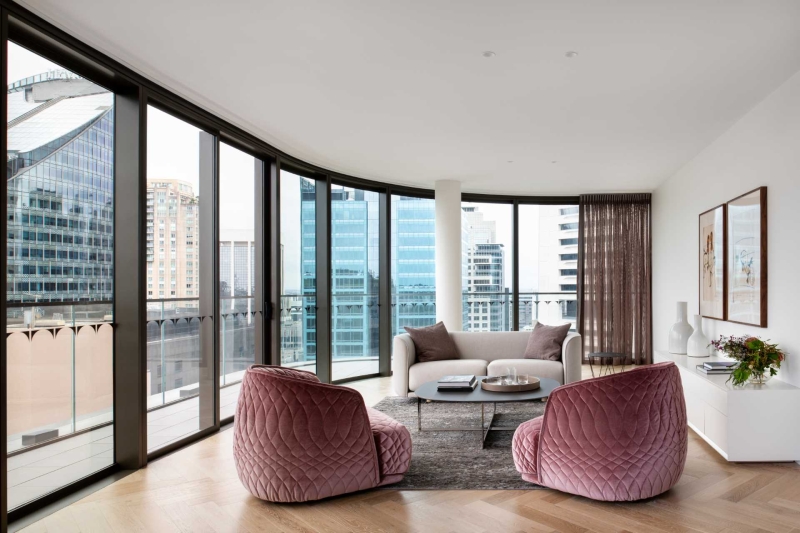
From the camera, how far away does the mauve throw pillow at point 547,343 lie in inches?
237

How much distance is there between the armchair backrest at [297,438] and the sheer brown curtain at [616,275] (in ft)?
19.8

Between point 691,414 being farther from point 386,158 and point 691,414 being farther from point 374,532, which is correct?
point 386,158

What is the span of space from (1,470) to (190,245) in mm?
2131

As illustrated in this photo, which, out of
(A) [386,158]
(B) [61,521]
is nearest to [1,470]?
(B) [61,521]

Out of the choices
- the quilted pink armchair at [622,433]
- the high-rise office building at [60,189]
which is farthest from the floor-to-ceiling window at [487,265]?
the high-rise office building at [60,189]

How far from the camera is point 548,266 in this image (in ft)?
28.6

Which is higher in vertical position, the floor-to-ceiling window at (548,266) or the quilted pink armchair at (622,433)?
the floor-to-ceiling window at (548,266)

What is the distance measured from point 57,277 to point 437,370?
11.9ft

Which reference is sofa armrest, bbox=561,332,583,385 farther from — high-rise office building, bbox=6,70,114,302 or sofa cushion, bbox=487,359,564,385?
high-rise office building, bbox=6,70,114,302

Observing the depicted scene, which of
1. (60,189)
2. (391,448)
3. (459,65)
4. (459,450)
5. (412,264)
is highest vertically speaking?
(459,65)

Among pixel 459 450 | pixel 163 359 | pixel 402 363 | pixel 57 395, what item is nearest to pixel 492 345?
pixel 402 363

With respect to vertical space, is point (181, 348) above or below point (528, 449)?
above

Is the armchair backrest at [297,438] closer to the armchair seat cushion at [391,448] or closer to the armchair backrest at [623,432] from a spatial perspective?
the armchair seat cushion at [391,448]

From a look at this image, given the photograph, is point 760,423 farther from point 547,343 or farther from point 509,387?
point 547,343
